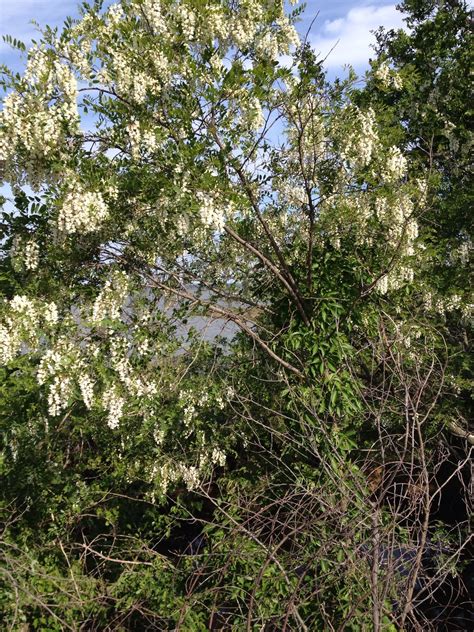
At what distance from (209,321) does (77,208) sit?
6.16 feet

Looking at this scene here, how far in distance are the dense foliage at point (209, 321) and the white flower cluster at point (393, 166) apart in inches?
0.9

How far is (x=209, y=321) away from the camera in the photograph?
18.2 ft

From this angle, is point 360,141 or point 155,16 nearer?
point 155,16

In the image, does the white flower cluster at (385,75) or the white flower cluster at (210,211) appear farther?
the white flower cluster at (385,75)

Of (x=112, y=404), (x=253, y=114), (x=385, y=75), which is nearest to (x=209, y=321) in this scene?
(x=112, y=404)

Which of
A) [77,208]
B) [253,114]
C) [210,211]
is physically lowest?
[210,211]

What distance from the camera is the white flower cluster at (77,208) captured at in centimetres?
400

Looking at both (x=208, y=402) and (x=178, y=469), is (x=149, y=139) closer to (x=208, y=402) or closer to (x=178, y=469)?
(x=208, y=402)

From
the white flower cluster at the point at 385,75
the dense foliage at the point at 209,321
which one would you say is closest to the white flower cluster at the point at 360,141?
the dense foliage at the point at 209,321

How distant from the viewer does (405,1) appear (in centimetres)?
859

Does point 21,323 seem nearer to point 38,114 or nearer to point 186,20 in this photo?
point 38,114

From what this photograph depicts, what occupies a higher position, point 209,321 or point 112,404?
point 209,321

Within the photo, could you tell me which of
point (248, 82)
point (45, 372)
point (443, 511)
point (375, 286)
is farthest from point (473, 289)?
point (45, 372)

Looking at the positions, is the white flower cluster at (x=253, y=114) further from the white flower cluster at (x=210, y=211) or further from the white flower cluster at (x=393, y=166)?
the white flower cluster at (x=393, y=166)
